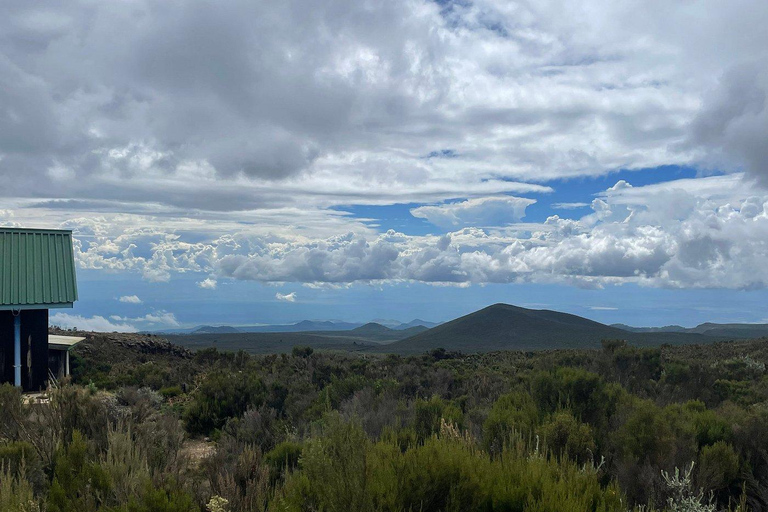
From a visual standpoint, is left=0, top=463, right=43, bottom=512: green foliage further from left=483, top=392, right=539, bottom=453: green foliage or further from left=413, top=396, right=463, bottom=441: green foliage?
left=413, top=396, right=463, bottom=441: green foliage

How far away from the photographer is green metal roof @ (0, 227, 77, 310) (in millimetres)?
19141

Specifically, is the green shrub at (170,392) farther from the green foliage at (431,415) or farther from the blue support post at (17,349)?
the green foliage at (431,415)

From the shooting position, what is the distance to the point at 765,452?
8172mm

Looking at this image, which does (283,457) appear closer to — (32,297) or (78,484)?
(78,484)

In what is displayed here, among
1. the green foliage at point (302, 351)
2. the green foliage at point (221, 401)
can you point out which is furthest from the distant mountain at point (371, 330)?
the green foliage at point (221, 401)

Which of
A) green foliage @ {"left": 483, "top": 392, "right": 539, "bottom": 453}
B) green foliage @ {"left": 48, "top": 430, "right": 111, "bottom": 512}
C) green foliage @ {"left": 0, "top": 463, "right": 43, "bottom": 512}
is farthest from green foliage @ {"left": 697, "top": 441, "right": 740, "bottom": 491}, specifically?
green foliage @ {"left": 0, "top": 463, "right": 43, "bottom": 512}

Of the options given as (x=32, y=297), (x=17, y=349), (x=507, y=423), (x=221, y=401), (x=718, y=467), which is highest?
(x=32, y=297)

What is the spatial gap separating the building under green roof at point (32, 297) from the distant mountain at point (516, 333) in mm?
59397

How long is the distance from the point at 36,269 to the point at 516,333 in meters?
82.5

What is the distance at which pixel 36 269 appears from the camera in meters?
20.2

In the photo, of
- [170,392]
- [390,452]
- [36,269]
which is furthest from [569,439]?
[36,269]

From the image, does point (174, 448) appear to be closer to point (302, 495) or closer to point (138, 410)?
point (138, 410)

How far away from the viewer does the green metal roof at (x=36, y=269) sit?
62.8ft

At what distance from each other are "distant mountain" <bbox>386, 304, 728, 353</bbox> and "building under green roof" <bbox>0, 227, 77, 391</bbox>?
59.4 metres
